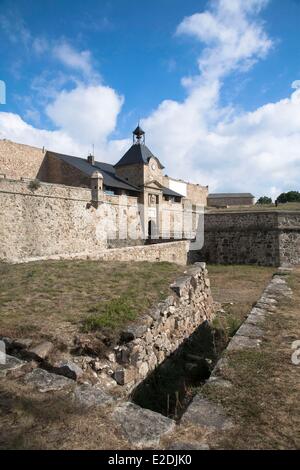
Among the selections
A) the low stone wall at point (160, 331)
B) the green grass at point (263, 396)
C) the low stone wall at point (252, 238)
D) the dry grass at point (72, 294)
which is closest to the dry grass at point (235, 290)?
the low stone wall at point (160, 331)

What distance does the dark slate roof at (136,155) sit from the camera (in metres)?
27.8

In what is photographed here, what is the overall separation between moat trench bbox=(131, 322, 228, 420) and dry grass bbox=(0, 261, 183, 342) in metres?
0.90

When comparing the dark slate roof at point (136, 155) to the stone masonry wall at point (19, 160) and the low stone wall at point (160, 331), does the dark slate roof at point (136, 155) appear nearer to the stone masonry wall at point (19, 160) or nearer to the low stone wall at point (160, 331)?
the stone masonry wall at point (19, 160)

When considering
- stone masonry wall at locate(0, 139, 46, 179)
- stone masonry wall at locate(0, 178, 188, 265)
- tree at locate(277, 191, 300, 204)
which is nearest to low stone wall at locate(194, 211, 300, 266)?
stone masonry wall at locate(0, 178, 188, 265)

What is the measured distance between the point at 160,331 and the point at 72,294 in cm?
172

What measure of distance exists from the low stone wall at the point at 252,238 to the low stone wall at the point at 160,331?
419 inches

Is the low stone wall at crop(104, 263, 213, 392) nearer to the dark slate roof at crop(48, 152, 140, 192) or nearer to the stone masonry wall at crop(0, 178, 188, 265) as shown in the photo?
the stone masonry wall at crop(0, 178, 188, 265)

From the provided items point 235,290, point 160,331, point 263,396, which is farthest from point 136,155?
point 263,396

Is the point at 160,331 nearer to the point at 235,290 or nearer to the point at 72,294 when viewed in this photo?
the point at 72,294

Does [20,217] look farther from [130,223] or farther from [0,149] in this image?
[0,149]

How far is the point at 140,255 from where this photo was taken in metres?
14.0

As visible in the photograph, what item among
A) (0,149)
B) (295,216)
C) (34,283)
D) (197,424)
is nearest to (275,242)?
(295,216)

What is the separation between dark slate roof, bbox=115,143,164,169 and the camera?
2778 centimetres
